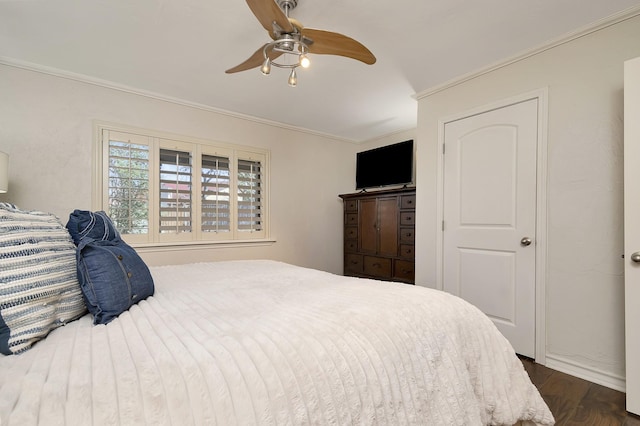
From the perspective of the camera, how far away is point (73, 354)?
74 cm

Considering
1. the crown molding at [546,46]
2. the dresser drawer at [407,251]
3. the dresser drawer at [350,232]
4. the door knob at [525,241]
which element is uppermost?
the crown molding at [546,46]

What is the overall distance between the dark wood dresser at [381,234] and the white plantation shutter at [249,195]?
52.8 inches

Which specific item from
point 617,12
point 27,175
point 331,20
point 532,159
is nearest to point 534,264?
point 532,159

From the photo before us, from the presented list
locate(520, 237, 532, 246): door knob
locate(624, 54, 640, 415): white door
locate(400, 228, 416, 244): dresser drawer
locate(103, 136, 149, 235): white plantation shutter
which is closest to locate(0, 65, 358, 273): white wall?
locate(103, 136, 149, 235): white plantation shutter

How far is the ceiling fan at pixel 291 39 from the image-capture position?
146 centimetres

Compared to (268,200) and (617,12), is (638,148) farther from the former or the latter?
(268,200)

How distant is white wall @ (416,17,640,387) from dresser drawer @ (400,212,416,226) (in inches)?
56.3

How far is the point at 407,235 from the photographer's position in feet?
11.7

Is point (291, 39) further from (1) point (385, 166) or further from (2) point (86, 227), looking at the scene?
(1) point (385, 166)

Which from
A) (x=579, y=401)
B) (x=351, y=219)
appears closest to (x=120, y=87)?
(x=351, y=219)

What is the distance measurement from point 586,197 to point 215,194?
3.39 m

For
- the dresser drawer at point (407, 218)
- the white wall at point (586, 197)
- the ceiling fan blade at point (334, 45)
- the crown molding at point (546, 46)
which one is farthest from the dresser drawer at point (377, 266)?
the ceiling fan blade at point (334, 45)

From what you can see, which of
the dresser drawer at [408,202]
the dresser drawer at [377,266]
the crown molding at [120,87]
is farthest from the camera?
the dresser drawer at [377,266]

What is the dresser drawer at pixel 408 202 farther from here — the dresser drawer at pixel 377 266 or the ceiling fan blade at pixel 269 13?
the ceiling fan blade at pixel 269 13
